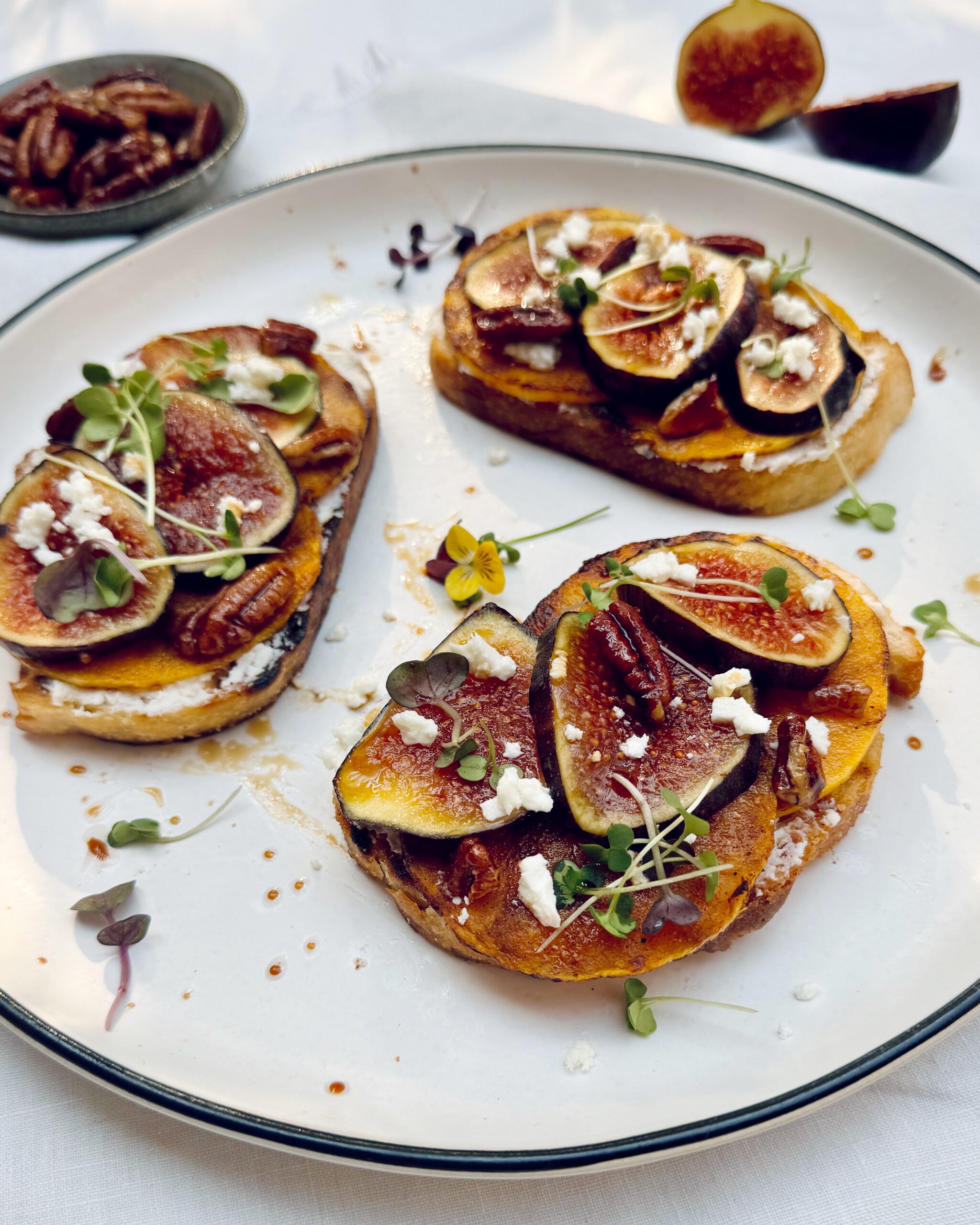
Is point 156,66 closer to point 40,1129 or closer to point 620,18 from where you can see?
point 620,18

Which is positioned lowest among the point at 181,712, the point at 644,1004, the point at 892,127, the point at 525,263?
the point at 644,1004

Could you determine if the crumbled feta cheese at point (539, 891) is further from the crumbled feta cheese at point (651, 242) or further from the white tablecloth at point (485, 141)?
the crumbled feta cheese at point (651, 242)

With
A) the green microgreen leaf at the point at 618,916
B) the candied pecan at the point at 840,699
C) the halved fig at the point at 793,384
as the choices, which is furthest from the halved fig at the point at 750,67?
the green microgreen leaf at the point at 618,916

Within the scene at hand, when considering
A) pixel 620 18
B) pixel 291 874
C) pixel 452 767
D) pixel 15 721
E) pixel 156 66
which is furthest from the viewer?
pixel 620 18

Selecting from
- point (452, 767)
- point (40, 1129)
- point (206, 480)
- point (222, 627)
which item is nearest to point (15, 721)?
point (222, 627)

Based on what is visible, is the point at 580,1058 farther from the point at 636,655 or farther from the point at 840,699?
the point at 840,699

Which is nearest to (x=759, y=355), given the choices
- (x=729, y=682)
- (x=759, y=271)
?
(x=759, y=271)
